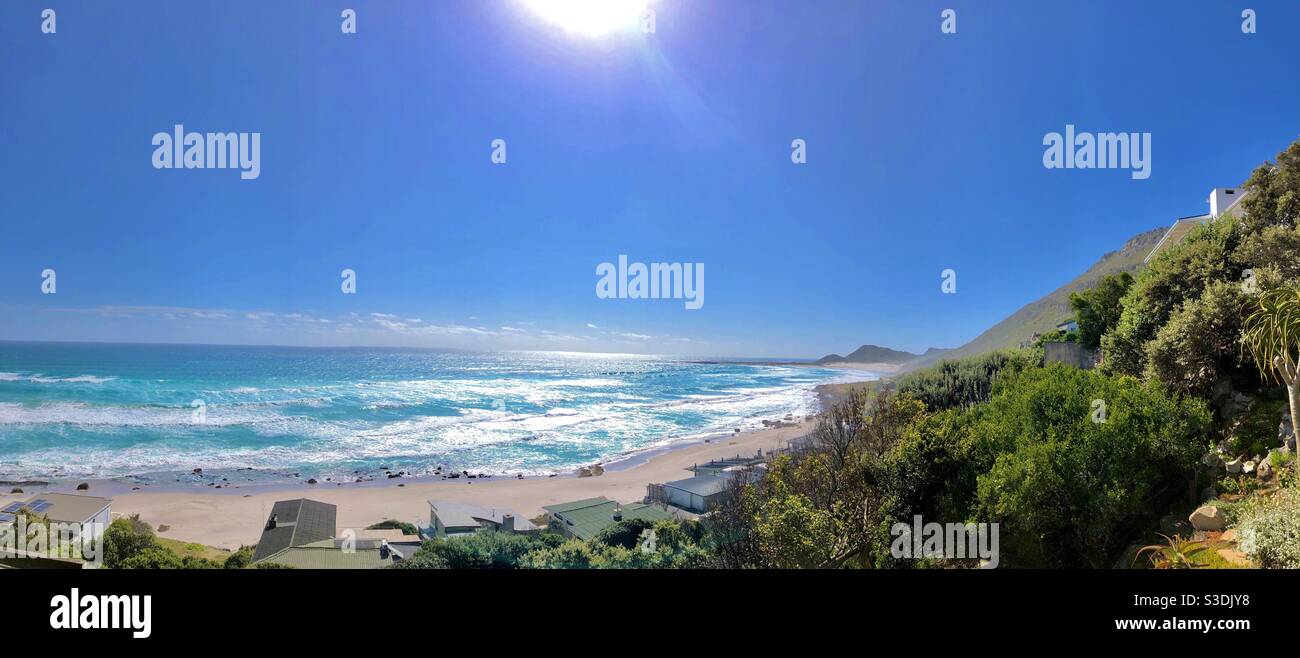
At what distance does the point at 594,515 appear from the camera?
13.2 metres

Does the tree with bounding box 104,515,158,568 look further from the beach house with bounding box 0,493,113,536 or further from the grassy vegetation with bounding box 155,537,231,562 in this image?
the grassy vegetation with bounding box 155,537,231,562

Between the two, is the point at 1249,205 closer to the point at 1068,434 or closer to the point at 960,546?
the point at 1068,434

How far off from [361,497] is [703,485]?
537 inches

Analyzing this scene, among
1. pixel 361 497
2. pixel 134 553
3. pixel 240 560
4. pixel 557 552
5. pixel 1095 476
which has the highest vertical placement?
pixel 1095 476

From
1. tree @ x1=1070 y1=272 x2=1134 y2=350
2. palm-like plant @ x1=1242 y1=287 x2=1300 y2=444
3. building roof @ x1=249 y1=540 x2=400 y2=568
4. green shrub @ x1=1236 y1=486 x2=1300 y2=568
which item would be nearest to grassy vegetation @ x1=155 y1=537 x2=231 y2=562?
building roof @ x1=249 y1=540 x2=400 y2=568

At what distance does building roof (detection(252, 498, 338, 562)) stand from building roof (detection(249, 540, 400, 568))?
719mm

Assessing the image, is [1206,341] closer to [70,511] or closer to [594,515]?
[594,515]

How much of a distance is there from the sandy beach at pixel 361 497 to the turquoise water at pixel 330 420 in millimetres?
2372

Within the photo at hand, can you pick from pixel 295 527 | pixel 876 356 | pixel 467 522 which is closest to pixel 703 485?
pixel 467 522

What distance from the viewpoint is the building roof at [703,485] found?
14.5m

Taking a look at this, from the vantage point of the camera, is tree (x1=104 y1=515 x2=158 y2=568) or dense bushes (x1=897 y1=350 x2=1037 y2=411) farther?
dense bushes (x1=897 y1=350 x2=1037 y2=411)

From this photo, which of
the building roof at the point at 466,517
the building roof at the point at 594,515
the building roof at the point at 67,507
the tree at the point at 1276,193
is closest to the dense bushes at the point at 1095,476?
the tree at the point at 1276,193

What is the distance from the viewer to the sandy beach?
1723 cm
